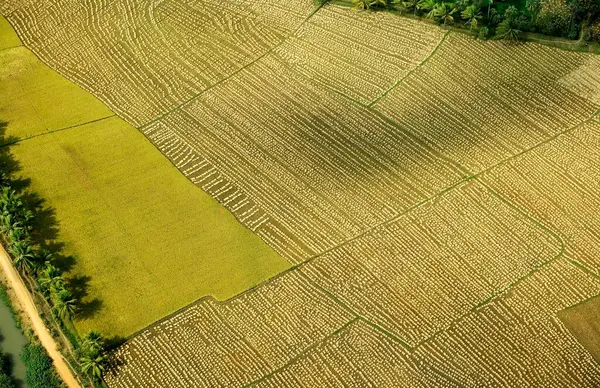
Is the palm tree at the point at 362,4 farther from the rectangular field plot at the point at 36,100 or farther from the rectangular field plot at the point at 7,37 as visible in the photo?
the rectangular field plot at the point at 7,37

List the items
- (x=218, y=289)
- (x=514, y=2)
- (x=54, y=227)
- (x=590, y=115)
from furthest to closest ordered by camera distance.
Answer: (x=514, y=2) → (x=590, y=115) → (x=54, y=227) → (x=218, y=289)

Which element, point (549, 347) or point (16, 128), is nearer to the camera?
point (549, 347)

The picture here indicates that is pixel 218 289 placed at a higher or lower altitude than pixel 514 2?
lower

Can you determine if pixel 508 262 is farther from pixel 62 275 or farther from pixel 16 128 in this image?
pixel 16 128

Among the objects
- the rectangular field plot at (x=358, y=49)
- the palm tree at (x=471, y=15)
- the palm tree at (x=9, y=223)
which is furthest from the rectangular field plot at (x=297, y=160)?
the palm tree at (x=471, y=15)

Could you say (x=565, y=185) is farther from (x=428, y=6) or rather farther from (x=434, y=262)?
(x=428, y=6)

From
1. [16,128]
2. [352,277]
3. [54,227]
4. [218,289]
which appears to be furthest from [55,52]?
[352,277]

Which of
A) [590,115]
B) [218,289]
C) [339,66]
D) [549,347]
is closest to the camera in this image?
[549,347]
